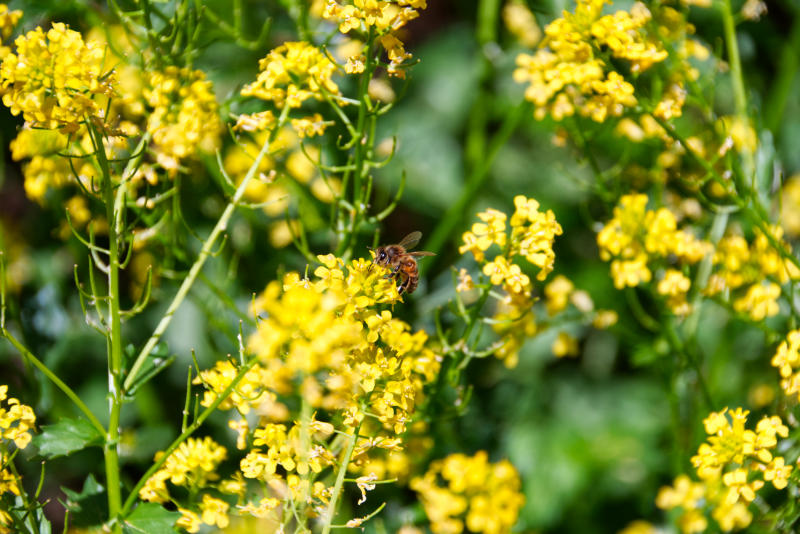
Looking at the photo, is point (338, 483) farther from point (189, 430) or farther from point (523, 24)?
point (523, 24)

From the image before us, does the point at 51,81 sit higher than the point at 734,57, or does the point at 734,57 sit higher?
the point at 51,81

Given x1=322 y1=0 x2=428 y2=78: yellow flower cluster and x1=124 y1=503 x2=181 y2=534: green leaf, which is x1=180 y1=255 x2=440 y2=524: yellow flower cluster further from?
x1=322 y1=0 x2=428 y2=78: yellow flower cluster

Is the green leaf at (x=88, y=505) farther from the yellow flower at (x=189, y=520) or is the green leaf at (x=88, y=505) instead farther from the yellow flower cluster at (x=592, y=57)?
the yellow flower cluster at (x=592, y=57)

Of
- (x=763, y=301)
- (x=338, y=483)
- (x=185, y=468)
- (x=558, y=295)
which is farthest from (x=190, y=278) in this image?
(x=763, y=301)

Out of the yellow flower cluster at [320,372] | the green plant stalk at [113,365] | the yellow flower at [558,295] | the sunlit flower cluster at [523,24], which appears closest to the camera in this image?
the yellow flower cluster at [320,372]

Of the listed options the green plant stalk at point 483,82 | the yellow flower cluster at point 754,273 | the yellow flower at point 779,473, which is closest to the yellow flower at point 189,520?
the yellow flower at point 779,473

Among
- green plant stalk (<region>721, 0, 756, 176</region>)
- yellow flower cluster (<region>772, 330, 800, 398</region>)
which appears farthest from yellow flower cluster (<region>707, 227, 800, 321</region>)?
yellow flower cluster (<region>772, 330, 800, 398</region>)
